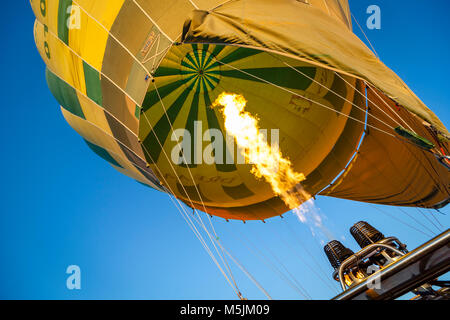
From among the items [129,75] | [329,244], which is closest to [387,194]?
[329,244]

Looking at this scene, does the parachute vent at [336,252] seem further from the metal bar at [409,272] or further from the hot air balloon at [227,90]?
the metal bar at [409,272]

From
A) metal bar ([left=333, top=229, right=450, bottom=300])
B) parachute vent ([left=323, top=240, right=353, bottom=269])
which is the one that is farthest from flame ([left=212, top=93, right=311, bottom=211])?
metal bar ([left=333, top=229, right=450, bottom=300])

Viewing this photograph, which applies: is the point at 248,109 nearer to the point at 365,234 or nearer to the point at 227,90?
the point at 227,90

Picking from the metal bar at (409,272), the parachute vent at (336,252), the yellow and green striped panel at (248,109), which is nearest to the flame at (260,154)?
the yellow and green striped panel at (248,109)

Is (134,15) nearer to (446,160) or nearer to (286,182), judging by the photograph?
(446,160)

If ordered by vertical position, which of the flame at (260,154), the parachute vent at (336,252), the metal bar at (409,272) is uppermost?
the flame at (260,154)

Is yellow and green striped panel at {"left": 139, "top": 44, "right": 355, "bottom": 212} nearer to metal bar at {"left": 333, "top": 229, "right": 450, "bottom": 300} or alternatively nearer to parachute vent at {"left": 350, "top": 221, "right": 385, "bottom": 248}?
parachute vent at {"left": 350, "top": 221, "right": 385, "bottom": 248}
